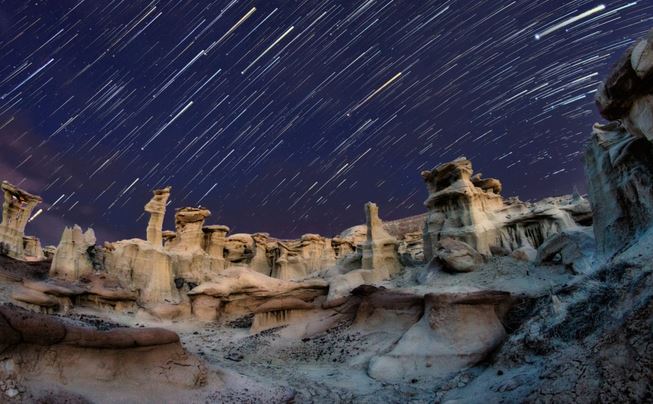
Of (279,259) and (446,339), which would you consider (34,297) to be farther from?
(279,259)

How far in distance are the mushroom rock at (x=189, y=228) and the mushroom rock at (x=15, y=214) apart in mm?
12257

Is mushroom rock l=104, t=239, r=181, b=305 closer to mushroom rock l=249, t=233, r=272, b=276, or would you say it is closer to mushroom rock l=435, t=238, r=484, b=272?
mushroom rock l=249, t=233, r=272, b=276

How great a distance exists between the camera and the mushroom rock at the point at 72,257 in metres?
22.0

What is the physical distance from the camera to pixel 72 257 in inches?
890

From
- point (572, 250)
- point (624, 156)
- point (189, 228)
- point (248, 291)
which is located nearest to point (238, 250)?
point (189, 228)

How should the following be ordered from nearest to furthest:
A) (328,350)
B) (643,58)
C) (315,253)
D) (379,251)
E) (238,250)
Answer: (643,58) < (328,350) < (379,251) < (315,253) < (238,250)

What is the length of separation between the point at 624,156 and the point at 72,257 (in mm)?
27873

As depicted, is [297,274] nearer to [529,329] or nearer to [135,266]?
[135,266]

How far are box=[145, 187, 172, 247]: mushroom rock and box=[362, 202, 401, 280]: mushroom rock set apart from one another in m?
16.6

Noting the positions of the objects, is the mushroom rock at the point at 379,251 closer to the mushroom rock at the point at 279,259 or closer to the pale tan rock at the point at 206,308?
A: the pale tan rock at the point at 206,308

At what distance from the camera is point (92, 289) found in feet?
65.9

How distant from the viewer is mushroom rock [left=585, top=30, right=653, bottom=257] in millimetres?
5953

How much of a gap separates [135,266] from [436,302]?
911 inches

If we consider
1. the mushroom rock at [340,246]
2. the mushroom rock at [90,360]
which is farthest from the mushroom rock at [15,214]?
the mushroom rock at [90,360]
